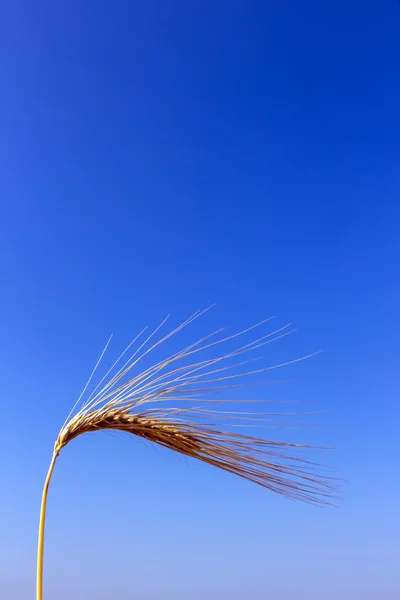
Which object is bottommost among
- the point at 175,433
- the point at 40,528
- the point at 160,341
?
the point at 40,528

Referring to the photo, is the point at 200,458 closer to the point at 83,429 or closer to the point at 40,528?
the point at 83,429

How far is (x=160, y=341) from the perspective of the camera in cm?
230

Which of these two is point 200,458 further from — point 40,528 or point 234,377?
point 40,528

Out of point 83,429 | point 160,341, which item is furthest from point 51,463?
point 160,341

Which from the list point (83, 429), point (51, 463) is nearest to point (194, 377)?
point (83, 429)

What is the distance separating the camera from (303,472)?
216cm

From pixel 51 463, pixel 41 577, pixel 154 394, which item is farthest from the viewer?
pixel 154 394

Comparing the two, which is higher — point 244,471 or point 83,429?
point 83,429

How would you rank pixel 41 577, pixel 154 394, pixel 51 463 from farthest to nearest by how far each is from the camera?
pixel 154 394
pixel 51 463
pixel 41 577

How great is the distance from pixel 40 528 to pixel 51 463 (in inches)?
9.0

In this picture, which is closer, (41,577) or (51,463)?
(41,577)

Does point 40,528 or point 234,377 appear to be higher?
point 234,377

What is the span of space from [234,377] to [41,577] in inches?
39.1

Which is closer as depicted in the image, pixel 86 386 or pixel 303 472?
pixel 303 472
